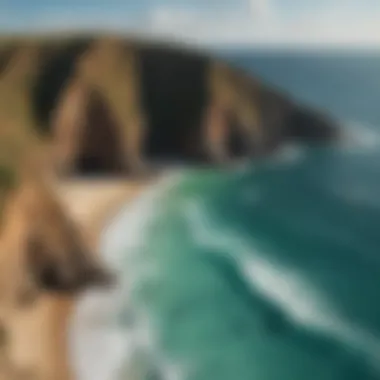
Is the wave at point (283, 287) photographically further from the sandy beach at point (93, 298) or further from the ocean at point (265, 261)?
the sandy beach at point (93, 298)

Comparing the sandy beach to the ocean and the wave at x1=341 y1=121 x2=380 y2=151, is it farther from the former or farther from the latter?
the wave at x1=341 y1=121 x2=380 y2=151

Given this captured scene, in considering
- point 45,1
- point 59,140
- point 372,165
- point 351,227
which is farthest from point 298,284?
point 45,1

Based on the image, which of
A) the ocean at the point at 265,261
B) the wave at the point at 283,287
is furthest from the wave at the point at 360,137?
the wave at the point at 283,287

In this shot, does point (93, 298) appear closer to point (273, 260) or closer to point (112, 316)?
point (112, 316)

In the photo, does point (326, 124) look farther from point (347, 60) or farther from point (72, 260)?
point (72, 260)

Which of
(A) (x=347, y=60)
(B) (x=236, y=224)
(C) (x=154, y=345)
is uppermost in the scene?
(A) (x=347, y=60)

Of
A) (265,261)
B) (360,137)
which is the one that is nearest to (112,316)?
(265,261)
